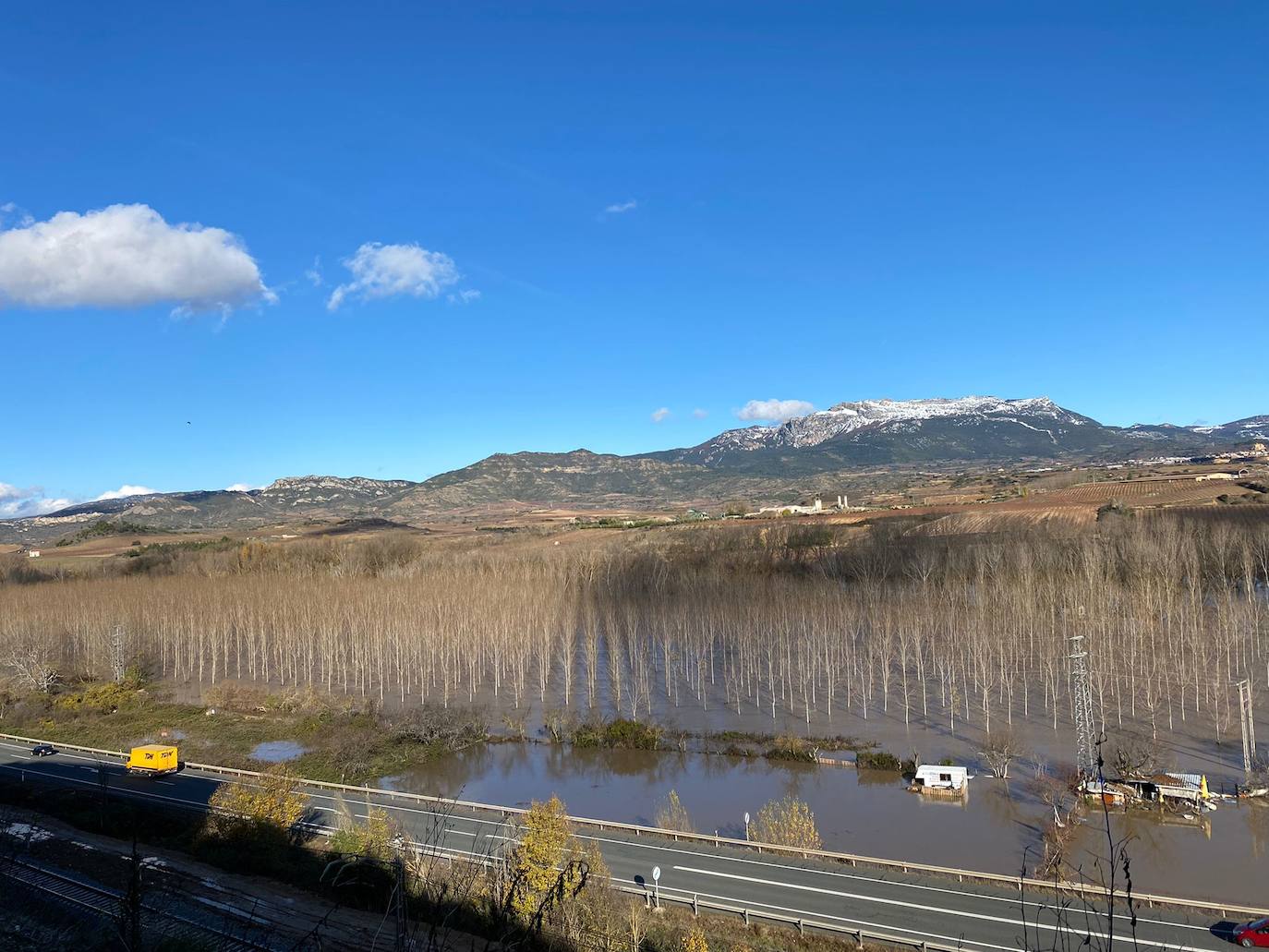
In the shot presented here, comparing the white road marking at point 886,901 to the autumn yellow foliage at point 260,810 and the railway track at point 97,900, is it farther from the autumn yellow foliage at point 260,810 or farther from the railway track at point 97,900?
the autumn yellow foliage at point 260,810

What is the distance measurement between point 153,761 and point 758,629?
31041 mm

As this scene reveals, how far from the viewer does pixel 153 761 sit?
30406mm

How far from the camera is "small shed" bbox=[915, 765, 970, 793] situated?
86.3 ft

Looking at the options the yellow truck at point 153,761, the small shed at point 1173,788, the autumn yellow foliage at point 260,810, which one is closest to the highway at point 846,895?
the autumn yellow foliage at point 260,810

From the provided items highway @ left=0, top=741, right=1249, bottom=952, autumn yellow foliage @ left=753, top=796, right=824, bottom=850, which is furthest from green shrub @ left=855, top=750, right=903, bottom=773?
highway @ left=0, top=741, right=1249, bottom=952

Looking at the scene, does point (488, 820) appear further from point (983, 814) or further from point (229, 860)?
point (983, 814)

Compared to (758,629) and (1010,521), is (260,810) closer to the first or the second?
(758,629)

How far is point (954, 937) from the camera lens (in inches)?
645

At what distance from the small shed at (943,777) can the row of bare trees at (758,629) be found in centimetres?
770

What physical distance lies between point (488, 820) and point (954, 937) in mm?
12812

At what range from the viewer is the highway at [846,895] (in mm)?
16297

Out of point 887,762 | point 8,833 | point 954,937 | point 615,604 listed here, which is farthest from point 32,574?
point 954,937

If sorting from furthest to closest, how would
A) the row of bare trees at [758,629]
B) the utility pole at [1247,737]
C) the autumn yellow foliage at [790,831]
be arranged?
the row of bare trees at [758,629], the utility pole at [1247,737], the autumn yellow foliage at [790,831]

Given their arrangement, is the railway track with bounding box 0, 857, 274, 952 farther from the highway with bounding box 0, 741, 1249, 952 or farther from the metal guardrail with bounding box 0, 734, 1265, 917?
the metal guardrail with bounding box 0, 734, 1265, 917
